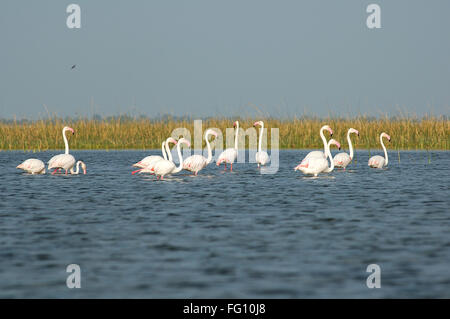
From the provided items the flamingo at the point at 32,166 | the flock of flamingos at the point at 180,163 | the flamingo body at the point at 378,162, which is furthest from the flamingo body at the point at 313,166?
the flamingo at the point at 32,166

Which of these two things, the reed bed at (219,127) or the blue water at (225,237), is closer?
the blue water at (225,237)

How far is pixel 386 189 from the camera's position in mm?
18703

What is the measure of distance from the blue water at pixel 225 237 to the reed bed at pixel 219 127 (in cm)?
1416

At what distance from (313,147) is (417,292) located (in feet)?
92.7

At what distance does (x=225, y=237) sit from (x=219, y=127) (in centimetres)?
2581

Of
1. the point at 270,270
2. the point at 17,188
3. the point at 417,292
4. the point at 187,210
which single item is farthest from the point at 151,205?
the point at 417,292

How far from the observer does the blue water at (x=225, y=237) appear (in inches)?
320

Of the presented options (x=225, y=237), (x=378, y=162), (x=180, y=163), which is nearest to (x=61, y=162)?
(x=180, y=163)

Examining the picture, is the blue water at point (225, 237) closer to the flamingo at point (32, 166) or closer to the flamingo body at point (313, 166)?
the flamingo body at point (313, 166)

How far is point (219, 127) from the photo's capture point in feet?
121

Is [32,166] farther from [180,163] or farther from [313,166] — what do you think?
[313,166]

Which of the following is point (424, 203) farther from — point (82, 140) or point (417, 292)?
point (82, 140)

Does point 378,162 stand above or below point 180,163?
below

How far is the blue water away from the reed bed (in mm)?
14160
